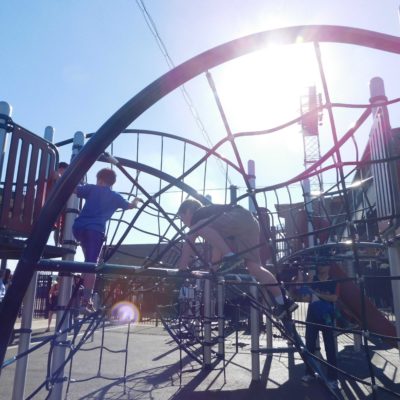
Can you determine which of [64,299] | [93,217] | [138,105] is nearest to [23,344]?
[64,299]

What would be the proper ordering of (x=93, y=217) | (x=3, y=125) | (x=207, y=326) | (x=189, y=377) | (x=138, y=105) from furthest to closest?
(x=207, y=326) → (x=189, y=377) → (x=93, y=217) → (x=3, y=125) → (x=138, y=105)

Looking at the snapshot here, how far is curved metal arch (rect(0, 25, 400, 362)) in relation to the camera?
4.99 ft

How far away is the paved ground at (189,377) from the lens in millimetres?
5016

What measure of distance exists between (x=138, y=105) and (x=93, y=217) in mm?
1977

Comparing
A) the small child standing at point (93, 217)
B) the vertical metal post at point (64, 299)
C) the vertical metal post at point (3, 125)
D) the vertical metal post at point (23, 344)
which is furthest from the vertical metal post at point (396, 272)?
the vertical metal post at point (3, 125)

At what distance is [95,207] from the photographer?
3.46m

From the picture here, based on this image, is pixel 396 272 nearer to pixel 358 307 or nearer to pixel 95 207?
pixel 358 307

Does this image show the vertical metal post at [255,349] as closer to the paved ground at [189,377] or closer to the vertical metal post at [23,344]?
the paved ground at [189,377]

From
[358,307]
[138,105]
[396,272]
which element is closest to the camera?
[138,105]

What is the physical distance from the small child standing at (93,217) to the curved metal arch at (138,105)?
1.84 meters

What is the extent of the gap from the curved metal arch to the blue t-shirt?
1.86m

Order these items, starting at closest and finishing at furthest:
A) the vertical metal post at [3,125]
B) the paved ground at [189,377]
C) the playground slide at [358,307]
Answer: the vertical metal post at [3,125], the playground slide at [358,307], the paved ground at [189,377]

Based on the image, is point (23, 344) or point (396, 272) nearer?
point (23, 344)

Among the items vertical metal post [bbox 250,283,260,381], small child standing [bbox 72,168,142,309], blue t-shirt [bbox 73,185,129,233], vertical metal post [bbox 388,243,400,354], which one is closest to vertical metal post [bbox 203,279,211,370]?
vertical metal post [bbox 250,283,260,381]
